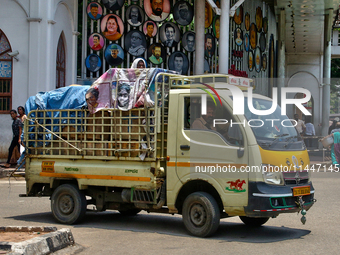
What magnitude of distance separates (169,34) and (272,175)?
14506mm

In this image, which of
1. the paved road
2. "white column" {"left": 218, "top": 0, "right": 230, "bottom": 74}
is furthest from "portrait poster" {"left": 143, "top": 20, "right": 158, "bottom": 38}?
the paved road

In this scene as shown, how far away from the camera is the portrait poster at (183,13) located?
20.3 meters

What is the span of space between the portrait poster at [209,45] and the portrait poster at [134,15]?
314 cm

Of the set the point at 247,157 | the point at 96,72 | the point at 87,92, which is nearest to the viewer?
the point at 247,157

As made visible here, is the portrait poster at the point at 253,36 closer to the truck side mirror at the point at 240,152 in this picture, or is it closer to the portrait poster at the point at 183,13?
the portrait poster at the point at 183,13

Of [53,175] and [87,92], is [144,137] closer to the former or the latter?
[87,92]

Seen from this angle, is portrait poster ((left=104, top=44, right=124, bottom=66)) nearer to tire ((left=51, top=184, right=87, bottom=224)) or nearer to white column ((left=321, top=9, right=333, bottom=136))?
tire ((left=51, top=184, right=87, bottom=224))

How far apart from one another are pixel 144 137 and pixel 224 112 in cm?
134

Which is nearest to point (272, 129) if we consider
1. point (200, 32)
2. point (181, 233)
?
point (181, 233)

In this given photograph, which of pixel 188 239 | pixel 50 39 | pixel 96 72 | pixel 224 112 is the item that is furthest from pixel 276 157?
pixel 96 72

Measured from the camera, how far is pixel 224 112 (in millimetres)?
6977

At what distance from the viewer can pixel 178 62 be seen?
67.2 ft

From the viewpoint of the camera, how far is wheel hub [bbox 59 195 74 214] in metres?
8.20

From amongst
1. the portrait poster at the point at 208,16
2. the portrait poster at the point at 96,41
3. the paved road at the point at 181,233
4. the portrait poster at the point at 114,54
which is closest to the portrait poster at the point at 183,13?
the portrait poster at the point at 208,16
